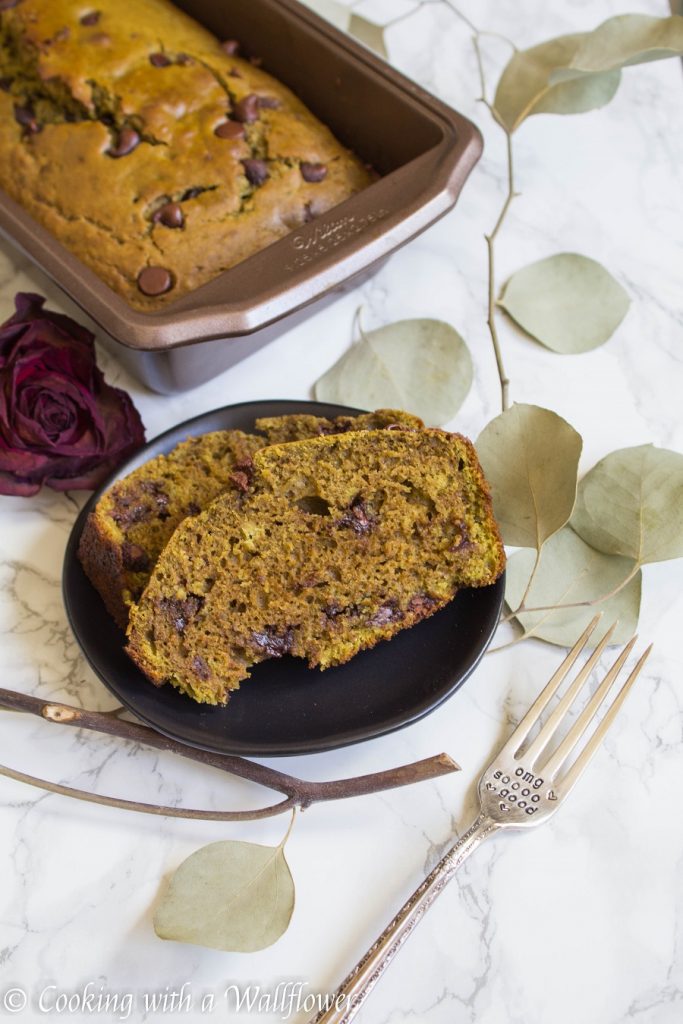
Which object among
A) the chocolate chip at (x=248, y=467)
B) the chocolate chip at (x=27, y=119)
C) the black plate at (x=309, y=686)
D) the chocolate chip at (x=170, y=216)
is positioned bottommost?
the black plate at (x=309, y=686)

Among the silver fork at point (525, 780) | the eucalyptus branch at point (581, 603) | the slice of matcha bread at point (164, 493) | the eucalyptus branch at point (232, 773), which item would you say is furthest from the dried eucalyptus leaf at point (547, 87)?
the eucalyptus branch at point (232, 773)

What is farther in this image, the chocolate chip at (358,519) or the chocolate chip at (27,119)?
the chocolate chip at (27,119)

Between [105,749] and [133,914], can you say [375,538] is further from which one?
[133,914]

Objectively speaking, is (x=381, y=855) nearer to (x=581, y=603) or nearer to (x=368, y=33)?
(x=581, y=603)

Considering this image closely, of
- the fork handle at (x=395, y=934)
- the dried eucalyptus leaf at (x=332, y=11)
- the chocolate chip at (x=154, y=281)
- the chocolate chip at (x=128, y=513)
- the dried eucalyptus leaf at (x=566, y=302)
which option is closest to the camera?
the fork handle at (x=395, y=934)

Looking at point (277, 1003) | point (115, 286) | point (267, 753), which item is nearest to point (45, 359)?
point (115, 286)

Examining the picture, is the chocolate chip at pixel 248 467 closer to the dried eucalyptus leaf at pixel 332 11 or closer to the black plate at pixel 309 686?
the black plate at pixel 309 686
